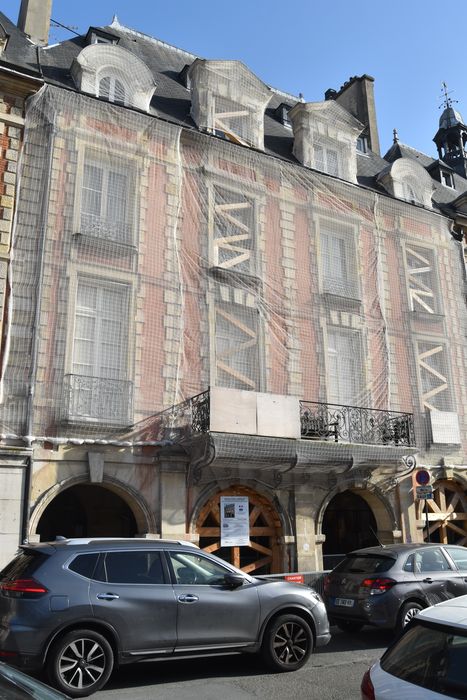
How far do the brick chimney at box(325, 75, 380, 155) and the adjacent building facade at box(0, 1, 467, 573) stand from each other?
4140 mm

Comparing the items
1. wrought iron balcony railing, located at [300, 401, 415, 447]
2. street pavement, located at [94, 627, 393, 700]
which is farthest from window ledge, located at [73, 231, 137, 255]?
street pavement, located at [94, 627, 393, 700]

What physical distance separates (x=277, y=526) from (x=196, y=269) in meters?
5.63

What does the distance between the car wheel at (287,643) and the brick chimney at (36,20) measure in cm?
1450

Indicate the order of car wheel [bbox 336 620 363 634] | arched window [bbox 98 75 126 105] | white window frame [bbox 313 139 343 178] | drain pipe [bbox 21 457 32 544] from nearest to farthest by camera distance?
car wheel [bbox 336 620 363 634], drain pipe [bbox 21 457 32 544], arched window [bbox 98 75 126 105], white window frame [bbox 313 139 343 178]

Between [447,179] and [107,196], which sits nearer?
[107,196]

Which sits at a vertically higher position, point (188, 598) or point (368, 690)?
point (188, 598)

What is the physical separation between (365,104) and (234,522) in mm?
16109

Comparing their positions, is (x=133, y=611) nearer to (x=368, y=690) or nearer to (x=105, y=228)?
(x=368, y=690)

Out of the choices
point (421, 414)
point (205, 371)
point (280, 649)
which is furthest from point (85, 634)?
point (421, 414)

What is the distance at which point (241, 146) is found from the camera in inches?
584

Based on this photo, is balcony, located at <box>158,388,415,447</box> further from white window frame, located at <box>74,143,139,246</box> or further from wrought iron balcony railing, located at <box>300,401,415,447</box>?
white window frame, located at <box>74,143,139,246</box>

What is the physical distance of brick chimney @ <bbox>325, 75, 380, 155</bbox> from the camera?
21.7 metres

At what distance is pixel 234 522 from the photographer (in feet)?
40.0

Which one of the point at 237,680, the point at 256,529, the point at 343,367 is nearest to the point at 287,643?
the point at 237,680
